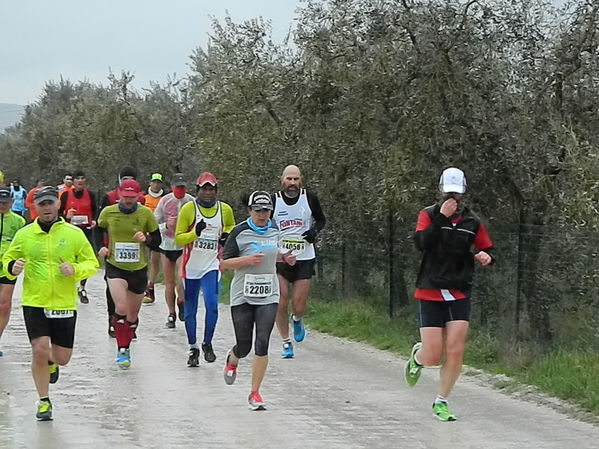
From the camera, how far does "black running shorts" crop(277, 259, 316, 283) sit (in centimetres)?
1257

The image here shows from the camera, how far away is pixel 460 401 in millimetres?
10086

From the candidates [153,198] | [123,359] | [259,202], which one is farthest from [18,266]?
[153,198]

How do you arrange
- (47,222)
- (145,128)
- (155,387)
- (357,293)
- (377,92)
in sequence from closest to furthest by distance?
(47,222) < (155,387) < (377,92) < (357,293) < (145,128)

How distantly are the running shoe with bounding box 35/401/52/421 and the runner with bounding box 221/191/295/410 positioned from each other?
1.68 meters

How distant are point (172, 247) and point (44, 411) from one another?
633cm

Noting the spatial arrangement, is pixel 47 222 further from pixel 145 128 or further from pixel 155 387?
pixel 145 128

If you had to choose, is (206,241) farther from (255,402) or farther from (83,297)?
(83,297)

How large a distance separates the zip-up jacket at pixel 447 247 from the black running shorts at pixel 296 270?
11.2 ft

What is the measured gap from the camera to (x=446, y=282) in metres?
9.12

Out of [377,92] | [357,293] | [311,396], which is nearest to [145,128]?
[357,293]

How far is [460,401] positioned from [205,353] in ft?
10.5

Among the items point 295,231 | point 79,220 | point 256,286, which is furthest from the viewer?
point 79,220

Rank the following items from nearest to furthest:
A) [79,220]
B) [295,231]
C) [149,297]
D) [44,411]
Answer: [44,411] < [295,231] < [79,220] < [149,297]

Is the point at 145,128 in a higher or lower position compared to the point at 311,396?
higher
